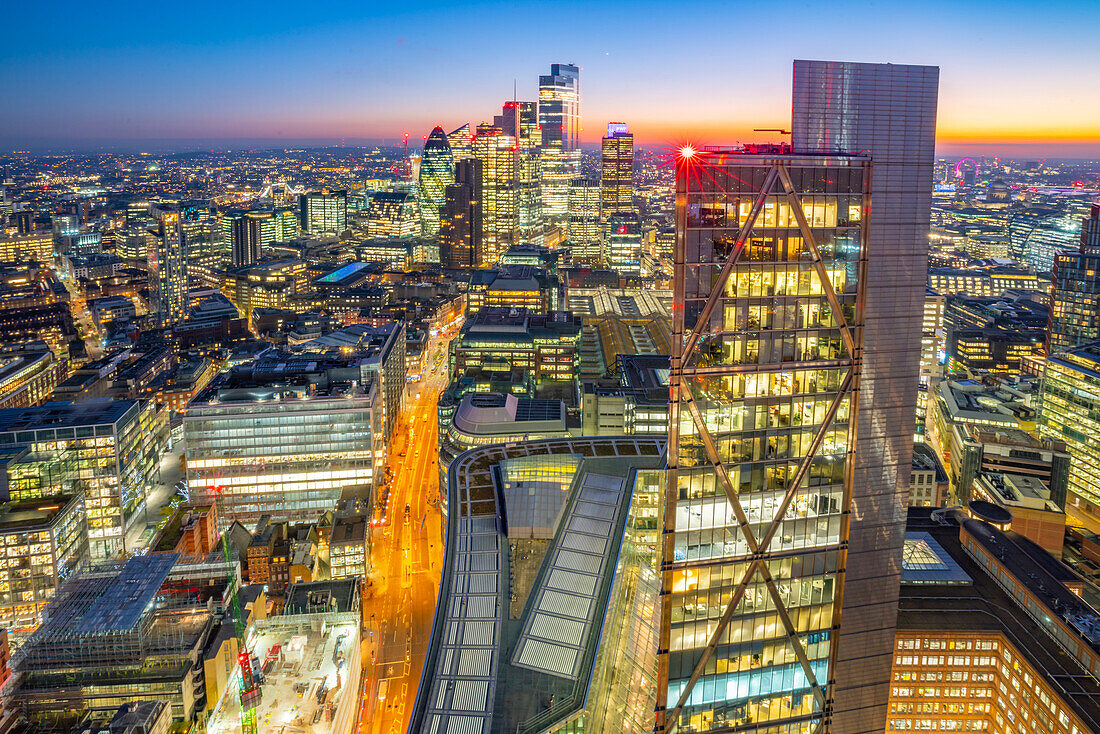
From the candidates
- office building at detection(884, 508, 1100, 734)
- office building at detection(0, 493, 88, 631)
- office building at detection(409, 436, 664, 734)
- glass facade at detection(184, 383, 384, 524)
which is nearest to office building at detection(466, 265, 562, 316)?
glass facade at detection(184, 383, 384, 524)

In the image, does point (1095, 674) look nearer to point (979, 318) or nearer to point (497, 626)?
point (497, 626)

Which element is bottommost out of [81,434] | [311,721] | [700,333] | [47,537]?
[311,721]

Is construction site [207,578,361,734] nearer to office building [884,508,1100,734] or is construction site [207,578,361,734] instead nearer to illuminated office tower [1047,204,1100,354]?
office building [884,508,1100,734]

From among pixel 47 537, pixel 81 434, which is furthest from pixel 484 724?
pixel 81 434

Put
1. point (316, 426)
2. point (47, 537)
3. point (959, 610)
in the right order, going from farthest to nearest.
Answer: point (316, 426) → point (47, 537) → point (959, 610)

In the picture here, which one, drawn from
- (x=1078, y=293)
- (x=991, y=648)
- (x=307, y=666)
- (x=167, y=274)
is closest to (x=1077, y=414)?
(x=1078, y=293)

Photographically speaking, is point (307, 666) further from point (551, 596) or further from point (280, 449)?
point (280, 449)
